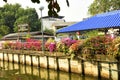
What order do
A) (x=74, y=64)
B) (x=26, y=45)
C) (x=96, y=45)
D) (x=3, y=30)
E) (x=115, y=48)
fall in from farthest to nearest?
(x=3, y=30), (x=26, y=45), (x=74, y=64), (x=96, y=45), (x=115, y=48)

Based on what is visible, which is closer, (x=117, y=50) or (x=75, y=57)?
(x=117, y=50)

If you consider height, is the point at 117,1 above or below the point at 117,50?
above

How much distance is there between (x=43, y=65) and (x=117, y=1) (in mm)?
22597

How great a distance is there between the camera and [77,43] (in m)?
19.3

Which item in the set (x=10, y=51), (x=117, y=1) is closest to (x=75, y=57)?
(x=10, y=51)

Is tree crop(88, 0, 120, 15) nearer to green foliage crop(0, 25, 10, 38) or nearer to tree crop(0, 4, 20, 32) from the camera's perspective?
green foliage crop(0, 25, 10, 38)

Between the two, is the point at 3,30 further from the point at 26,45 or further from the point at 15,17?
the point at 26,45

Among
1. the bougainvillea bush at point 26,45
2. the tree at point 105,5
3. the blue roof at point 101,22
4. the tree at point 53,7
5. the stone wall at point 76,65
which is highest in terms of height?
the tree at point 105,5

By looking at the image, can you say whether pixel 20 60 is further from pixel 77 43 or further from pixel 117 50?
pixel 117 50

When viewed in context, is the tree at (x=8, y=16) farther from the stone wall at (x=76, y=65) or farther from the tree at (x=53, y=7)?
the tree at (x=53, y=7)

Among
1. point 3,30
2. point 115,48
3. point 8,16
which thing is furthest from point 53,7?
point 8,16

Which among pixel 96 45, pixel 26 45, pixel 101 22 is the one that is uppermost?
pixel 101 22

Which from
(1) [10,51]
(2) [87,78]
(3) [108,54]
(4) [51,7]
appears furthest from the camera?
(1) [10,51]

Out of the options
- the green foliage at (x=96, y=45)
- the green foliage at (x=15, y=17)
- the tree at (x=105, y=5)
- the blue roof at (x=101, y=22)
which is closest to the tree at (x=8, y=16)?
the green foliage at (x=15, y=17)
